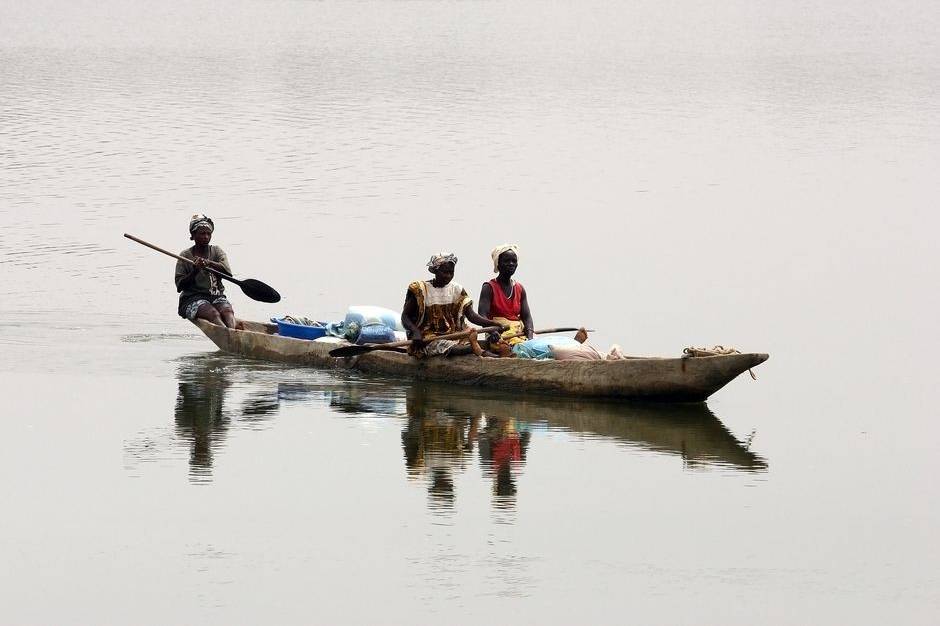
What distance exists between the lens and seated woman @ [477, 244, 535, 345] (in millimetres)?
12164

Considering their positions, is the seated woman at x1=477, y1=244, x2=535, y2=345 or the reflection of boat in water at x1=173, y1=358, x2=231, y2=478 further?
the seated woman at x1=477, y1=244, x2=535, y2=345

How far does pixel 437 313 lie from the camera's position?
12070mm

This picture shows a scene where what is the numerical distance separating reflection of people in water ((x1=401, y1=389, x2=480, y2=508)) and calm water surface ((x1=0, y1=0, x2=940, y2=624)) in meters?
0.03

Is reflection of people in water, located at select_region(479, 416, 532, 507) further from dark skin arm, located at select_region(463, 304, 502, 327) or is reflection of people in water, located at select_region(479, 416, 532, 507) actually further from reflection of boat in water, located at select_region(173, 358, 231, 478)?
reflection of boat in water, located at select_region(173, 358, 231, 478)

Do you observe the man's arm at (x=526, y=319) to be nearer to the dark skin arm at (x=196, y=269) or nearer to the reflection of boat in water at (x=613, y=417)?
the reflection of boat in water at (x=613, y=417)

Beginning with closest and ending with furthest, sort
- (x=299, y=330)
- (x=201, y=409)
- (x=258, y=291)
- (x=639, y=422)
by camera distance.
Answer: (x=639, y=422) < (x=201, y=409) < (x=299, y=330) < (x=258, y=291)

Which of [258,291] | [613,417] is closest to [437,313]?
[613,417]

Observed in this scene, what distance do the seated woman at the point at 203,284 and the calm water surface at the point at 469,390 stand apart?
349mm

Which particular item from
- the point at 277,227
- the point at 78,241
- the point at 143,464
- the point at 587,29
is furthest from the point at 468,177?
the point at 587,29

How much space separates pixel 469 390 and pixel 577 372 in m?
0.91

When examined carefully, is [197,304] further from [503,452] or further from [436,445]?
[503,452]

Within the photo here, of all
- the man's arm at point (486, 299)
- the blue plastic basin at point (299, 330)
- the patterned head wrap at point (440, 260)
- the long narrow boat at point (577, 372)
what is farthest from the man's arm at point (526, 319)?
the blue plastic basin at point (299, 330)

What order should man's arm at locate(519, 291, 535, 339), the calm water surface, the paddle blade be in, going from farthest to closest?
the paddle blade < man's arm at locate(519, 291, 535, 339) < the calm water surface

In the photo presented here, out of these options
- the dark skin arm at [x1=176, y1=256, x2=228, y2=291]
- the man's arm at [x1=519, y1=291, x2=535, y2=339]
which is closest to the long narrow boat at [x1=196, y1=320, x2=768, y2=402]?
the man's arm at [x1=519, y1=291, x2=535, y2=339]
